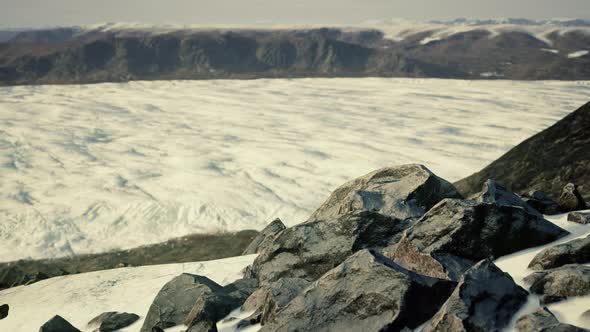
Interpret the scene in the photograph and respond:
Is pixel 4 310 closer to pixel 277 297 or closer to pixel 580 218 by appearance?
pixel 277 297

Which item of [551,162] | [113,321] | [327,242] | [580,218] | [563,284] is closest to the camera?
[563,284]

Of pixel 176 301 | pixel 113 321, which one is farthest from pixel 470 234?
pixel 113 321

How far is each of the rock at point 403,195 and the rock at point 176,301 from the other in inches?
116

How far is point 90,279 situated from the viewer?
47.9 feet

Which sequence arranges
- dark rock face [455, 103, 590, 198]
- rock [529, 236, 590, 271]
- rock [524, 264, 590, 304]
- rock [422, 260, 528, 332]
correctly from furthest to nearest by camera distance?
dark rock face [455, 103, 590, 198] < rock [529, 236, 590, 271] < rock [524, 264, 590, 304] < rock [422, 260, 528, 332]

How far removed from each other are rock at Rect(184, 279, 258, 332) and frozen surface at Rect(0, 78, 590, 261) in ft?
52.7

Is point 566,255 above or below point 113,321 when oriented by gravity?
above

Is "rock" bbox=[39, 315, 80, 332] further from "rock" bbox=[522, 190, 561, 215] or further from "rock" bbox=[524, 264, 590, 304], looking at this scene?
"rock" bbox=[522, 190, 561, 215]

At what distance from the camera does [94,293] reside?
13.2m

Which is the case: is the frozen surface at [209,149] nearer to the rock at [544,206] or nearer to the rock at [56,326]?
the rock at [56,326]

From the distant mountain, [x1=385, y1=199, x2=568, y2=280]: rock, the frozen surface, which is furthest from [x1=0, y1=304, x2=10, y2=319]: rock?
the distant mountain

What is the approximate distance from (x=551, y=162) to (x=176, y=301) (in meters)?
15.5

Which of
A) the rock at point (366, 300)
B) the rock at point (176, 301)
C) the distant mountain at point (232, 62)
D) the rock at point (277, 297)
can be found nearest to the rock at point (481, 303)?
the rock at point (366, 300)

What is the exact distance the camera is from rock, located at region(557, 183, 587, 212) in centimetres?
1062
